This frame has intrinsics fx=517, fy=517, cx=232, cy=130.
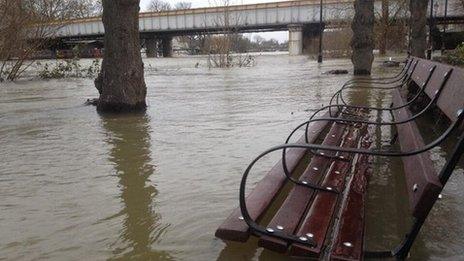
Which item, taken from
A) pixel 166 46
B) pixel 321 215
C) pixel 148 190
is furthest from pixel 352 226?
pixel 166 46

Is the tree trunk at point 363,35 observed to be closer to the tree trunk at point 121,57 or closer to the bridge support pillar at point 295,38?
the tree trunk at point 121,57

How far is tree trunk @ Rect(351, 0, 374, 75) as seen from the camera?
16781 millimetres

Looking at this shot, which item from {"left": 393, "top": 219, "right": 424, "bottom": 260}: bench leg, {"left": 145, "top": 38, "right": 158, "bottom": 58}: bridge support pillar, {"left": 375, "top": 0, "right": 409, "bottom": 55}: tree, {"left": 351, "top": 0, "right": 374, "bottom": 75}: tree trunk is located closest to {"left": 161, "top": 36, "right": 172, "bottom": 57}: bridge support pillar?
{"left": 145, "top": 38, "right": 158, "bottom": 58}: bridge support pillar

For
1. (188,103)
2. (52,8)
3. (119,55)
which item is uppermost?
(52,8)

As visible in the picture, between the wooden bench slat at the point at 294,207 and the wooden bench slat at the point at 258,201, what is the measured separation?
87 millimetres

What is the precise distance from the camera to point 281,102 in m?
9.51

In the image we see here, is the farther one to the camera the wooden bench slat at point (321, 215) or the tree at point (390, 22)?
the tree at point (390, 22)

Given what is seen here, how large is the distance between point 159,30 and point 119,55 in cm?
6245

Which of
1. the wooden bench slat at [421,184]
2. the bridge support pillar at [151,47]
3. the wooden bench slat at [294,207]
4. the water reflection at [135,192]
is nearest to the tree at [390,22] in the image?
the water reflection at [135,192]

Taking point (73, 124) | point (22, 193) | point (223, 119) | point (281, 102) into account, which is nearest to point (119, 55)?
point (73, 124)

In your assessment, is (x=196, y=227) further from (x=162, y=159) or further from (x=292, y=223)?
(x=162, y=159)

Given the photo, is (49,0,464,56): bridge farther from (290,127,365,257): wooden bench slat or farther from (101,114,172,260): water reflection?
(290,127,365,257): wooden bench slat

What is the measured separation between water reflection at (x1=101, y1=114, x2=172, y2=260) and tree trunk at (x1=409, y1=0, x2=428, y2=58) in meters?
15.8

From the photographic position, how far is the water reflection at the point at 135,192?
9.73 ft
